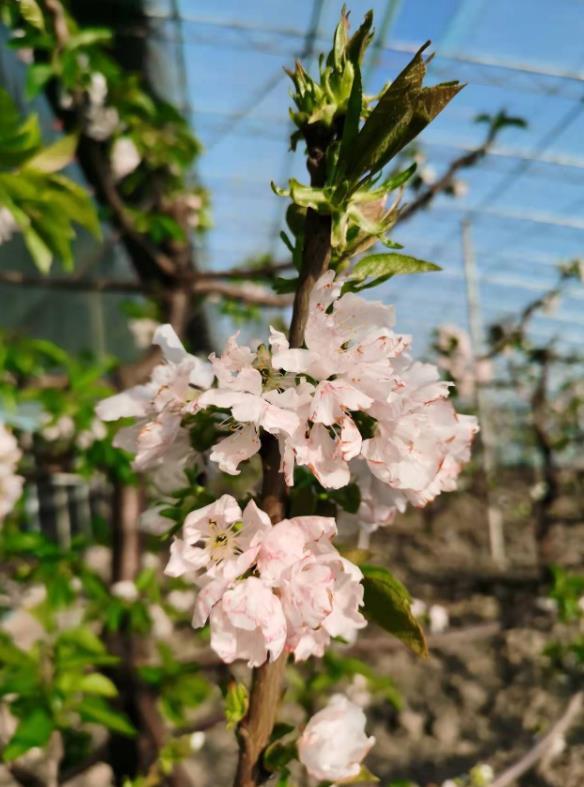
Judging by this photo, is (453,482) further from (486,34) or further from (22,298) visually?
(486,34)

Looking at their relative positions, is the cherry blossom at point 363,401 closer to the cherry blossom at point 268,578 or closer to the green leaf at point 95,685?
the cherry blossom at point 268,578

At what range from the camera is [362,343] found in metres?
0.49

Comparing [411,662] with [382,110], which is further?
[411,662]

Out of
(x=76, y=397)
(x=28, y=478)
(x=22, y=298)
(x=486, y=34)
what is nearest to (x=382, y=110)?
(x=76, y=397)

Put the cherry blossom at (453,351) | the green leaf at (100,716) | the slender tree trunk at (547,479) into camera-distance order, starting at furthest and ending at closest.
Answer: the slender tree trunk at (547,479) → the cherry blossom at (453,351) → the green leaf at (100,716)

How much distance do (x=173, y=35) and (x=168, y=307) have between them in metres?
3.86

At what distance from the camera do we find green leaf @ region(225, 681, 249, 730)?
54 centimetres

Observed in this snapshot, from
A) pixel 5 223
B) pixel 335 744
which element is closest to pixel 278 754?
pixel 335 744

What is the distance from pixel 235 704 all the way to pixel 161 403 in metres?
0.26

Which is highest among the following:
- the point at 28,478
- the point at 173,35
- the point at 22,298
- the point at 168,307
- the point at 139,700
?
the point at 173,35

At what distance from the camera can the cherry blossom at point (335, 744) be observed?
0.54 m

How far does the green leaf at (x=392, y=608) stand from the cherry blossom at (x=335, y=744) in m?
0.11

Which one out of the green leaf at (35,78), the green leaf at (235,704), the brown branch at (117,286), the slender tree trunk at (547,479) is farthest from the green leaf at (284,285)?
the slender tree trunk at (547,479)

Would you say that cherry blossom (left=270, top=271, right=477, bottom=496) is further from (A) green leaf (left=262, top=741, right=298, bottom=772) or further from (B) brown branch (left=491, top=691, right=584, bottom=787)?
(B) brown branch (left=491, top=691, right=584, bottom=787)
